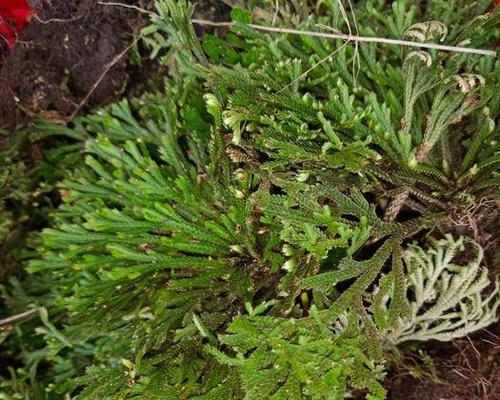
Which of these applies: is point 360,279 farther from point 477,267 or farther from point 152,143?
point 152,143

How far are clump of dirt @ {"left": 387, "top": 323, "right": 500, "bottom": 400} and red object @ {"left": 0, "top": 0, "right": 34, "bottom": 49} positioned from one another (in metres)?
1.34

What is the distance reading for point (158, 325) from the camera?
3.70ft

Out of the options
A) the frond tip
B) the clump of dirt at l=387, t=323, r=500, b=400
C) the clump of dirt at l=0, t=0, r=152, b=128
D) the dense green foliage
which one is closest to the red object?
the clump of dirt at l=0, t=0, r=152, b=128

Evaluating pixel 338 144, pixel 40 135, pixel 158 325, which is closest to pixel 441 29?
pixel 338 144

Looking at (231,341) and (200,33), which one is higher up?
(200,33)

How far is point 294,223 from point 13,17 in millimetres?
1046

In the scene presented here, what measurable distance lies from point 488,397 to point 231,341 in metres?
0.58

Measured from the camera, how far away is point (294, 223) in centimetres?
99

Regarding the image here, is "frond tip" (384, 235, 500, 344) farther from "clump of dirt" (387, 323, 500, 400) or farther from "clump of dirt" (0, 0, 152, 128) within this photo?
"clump of dirt" (0, 0, 152, 128)

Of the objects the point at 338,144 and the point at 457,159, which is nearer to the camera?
the point at 338,144

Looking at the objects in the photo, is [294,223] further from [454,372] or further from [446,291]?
[454,372]

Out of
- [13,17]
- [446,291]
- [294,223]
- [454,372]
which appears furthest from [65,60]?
[454,372]

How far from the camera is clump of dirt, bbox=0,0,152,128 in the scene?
1427 mm

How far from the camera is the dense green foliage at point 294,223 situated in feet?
3.19
